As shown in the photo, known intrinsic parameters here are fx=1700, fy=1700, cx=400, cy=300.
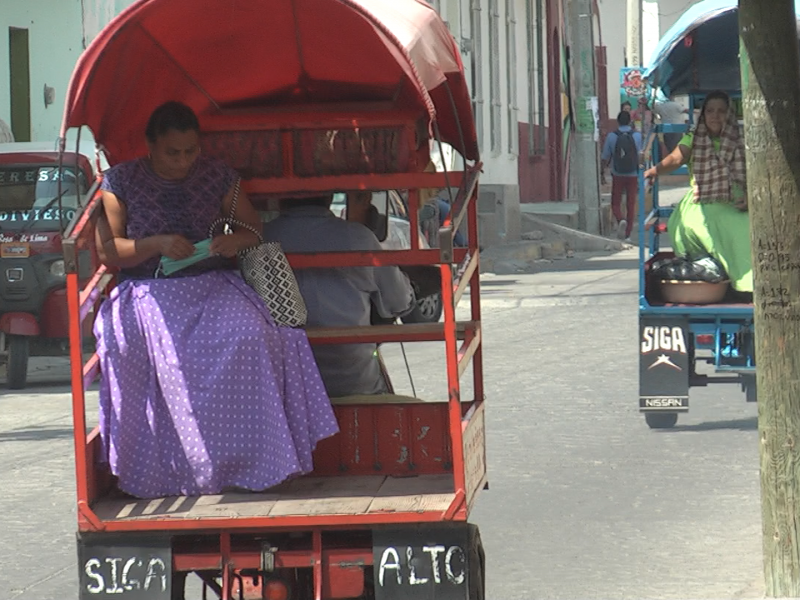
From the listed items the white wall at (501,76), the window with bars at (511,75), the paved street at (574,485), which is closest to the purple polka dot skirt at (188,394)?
the paved street at (574,485)

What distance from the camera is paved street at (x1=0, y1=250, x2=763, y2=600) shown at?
23.2 ft

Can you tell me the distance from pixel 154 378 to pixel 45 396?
8368 mm

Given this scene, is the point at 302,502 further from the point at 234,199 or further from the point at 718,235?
the point at 718,235

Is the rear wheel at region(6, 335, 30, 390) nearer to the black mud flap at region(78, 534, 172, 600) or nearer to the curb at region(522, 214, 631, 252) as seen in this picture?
the black mud flap at region(78, 534, 172, 600)

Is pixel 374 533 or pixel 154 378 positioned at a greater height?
pixel 154 378

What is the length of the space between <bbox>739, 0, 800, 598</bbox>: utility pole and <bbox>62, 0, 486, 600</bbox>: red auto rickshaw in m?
1.05

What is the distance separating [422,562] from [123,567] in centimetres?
91

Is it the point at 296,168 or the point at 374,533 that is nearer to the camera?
the point at 374,533

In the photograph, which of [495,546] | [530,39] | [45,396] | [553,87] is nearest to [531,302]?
[45,396]

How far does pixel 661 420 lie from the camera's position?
10.9 meters

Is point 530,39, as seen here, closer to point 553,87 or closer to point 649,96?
point 553,87

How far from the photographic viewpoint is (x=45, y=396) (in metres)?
13.6

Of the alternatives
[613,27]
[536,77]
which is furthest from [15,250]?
[613,27]

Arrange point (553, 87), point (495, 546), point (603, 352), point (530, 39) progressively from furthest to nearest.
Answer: point (553, 87), point (530, 39), point (603, 352), point (495, 546)
